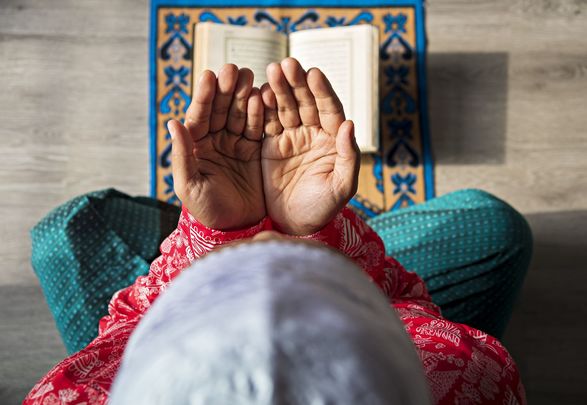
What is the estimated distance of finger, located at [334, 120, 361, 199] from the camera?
Result: 2.07 ft

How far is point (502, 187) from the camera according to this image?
1.44 meters

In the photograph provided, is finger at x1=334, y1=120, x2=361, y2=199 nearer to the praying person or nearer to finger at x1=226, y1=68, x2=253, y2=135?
the praying person

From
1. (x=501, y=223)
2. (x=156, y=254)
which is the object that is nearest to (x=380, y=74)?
(x=501, y=223)

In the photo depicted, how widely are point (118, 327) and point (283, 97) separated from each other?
12.6 inches

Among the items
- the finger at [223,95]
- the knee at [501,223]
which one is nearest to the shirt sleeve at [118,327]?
the finger at [223,95]

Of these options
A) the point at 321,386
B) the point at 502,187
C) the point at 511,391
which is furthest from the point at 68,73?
the point at 321,386

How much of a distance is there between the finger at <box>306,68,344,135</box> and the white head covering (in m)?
0.34

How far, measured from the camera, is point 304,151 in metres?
0.70

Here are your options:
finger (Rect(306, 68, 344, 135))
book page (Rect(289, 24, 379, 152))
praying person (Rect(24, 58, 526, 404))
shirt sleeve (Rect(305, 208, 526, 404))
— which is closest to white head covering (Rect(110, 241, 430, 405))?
praying person (Rect(24, 58, 526, 404))

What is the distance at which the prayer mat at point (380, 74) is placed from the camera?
143 centimetres

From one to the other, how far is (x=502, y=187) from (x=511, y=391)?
3.00ft

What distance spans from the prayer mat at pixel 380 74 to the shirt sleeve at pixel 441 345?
616mm

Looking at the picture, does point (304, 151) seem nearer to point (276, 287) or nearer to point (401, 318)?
point (401, 318)

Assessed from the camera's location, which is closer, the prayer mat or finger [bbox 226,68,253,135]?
finger [bbox 226,68,253,135]
